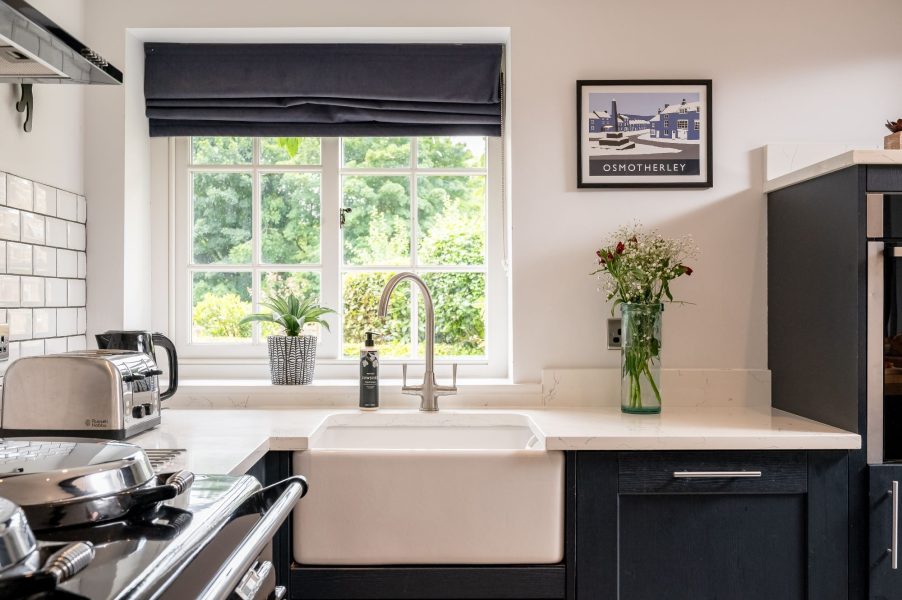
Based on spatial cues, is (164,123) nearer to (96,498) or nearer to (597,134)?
(597,134)

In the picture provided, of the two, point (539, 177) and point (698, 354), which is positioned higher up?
point (539, 177)

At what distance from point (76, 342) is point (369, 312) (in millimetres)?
957

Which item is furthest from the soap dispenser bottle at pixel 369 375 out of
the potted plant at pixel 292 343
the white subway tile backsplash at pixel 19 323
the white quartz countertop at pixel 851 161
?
the white quartz countertop at pixel 851 161

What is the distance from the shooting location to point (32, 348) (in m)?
1.87

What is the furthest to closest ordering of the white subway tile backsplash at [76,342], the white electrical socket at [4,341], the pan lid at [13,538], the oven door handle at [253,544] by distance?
the white subway tile backsplash at [76,342]
the white electrical socket at [4,341]
the oven door handle at [253,544]
the pan lid at [13,538]

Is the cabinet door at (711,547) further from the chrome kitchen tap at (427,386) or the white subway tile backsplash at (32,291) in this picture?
the white subway tile backsplash at (32,291)

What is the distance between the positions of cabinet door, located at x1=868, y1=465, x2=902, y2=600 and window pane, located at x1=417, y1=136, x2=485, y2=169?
1571 mm

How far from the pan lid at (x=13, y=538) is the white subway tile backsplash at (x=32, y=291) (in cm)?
142

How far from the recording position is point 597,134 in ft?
7.38

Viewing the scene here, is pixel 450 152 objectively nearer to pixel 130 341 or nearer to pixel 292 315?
pixel 292 315

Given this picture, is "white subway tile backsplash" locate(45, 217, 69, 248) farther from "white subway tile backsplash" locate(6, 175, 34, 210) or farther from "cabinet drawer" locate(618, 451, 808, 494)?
"cabinet drawer" locate(618, 451, 808, 494)

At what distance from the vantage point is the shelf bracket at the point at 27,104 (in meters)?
1.83

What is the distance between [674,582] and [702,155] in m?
1.34

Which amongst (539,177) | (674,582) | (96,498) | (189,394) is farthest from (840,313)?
(189,394)
